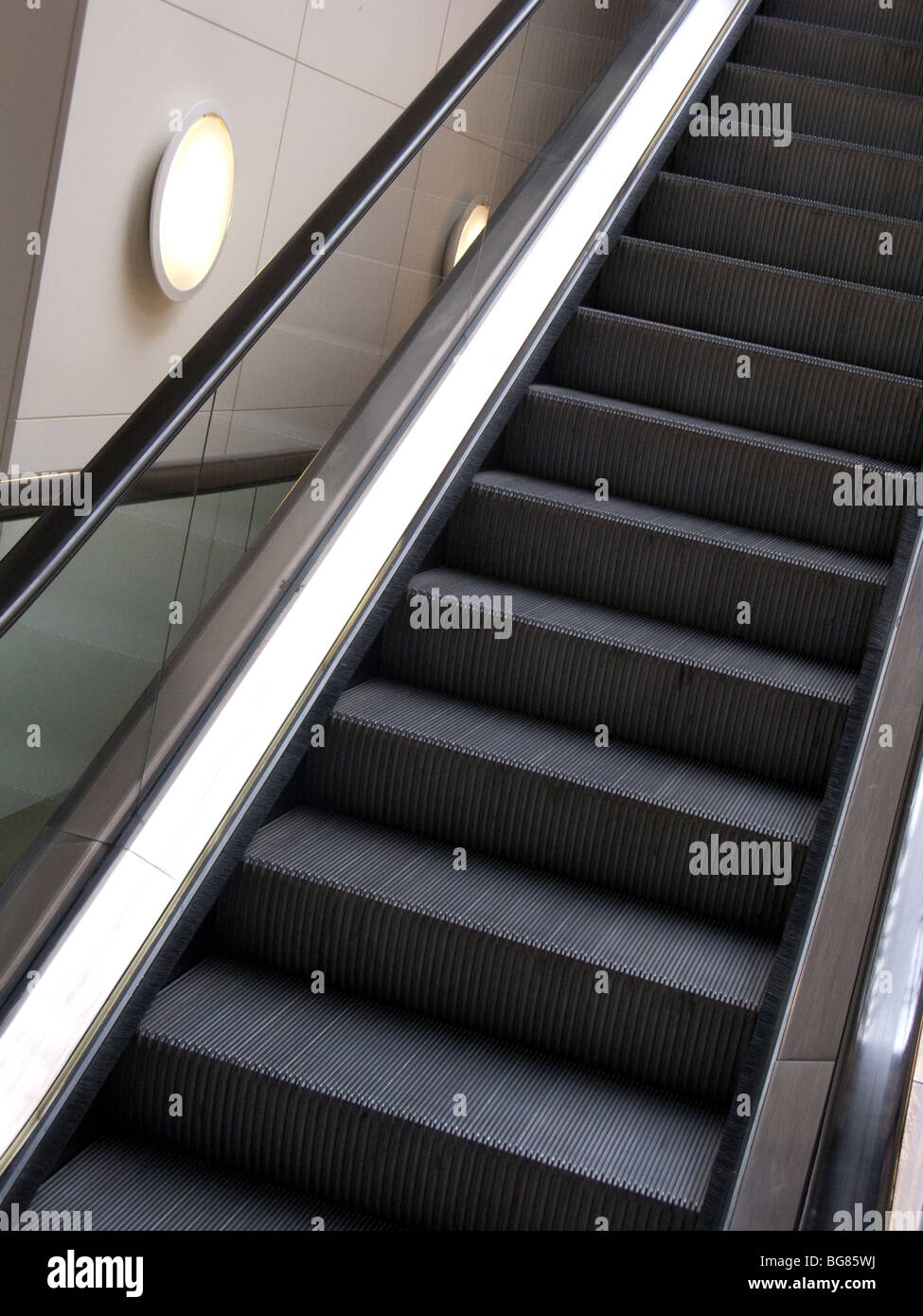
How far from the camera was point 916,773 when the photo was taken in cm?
197

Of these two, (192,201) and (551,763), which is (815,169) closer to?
(192,201)

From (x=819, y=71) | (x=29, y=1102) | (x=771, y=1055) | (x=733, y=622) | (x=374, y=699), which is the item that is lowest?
(x=29, y=1102)

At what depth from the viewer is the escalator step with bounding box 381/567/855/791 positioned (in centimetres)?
269

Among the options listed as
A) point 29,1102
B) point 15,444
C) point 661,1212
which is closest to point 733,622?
point 661,1212

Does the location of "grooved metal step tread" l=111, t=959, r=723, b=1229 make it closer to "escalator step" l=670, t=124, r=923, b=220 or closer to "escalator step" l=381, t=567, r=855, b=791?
"escalator step" l=381, t=567, r=855, b=791

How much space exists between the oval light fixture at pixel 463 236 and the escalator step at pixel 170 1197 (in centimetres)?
217

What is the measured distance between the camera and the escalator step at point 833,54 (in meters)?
4.55

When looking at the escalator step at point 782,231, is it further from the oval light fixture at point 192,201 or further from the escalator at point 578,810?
Answer: the oval light fixture at point 192,201

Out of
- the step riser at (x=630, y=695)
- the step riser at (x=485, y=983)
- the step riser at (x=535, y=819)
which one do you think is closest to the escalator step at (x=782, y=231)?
the step riser at (x=630, y=695)

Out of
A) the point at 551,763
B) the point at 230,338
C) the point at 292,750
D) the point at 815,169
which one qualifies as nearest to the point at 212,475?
the point at 230,338

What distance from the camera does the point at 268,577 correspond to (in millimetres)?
2639

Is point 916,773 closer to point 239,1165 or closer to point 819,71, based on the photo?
point 239,1165

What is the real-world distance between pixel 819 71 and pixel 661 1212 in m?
4.17

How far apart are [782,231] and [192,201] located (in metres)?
2.09
